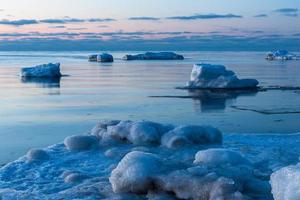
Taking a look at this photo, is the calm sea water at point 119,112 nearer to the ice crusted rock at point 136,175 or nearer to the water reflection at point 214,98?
the water reflection at point 214,98

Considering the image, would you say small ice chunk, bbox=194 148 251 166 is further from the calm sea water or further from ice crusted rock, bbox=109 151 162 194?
the calm sea water

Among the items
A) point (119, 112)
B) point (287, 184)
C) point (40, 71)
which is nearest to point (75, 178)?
point (287, 184)

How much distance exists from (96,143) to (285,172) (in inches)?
187

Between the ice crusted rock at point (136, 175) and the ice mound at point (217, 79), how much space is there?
53.0 ft

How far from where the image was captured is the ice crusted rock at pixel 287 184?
156 inches

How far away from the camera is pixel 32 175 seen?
6.92m

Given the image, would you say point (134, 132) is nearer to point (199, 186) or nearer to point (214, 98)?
point (199, 186)

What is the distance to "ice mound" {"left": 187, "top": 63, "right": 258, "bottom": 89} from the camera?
861 inches

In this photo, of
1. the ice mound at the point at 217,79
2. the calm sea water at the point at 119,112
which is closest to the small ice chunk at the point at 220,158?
the calm sea water at the point at 119,112

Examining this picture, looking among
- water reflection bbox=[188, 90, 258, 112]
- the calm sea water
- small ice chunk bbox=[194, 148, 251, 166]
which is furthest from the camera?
water reflection bbox=[188, 90, 258, 112]

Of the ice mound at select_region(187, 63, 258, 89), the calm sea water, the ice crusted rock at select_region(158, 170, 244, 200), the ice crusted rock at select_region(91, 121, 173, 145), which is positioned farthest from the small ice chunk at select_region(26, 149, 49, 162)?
the ice mound at select_region(187, 63, 258, 89)

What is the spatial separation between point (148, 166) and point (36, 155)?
2.48 meters

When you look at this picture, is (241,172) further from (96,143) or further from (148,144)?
(96,143)

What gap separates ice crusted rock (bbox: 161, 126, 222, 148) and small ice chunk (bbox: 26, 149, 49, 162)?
6.00 ft
